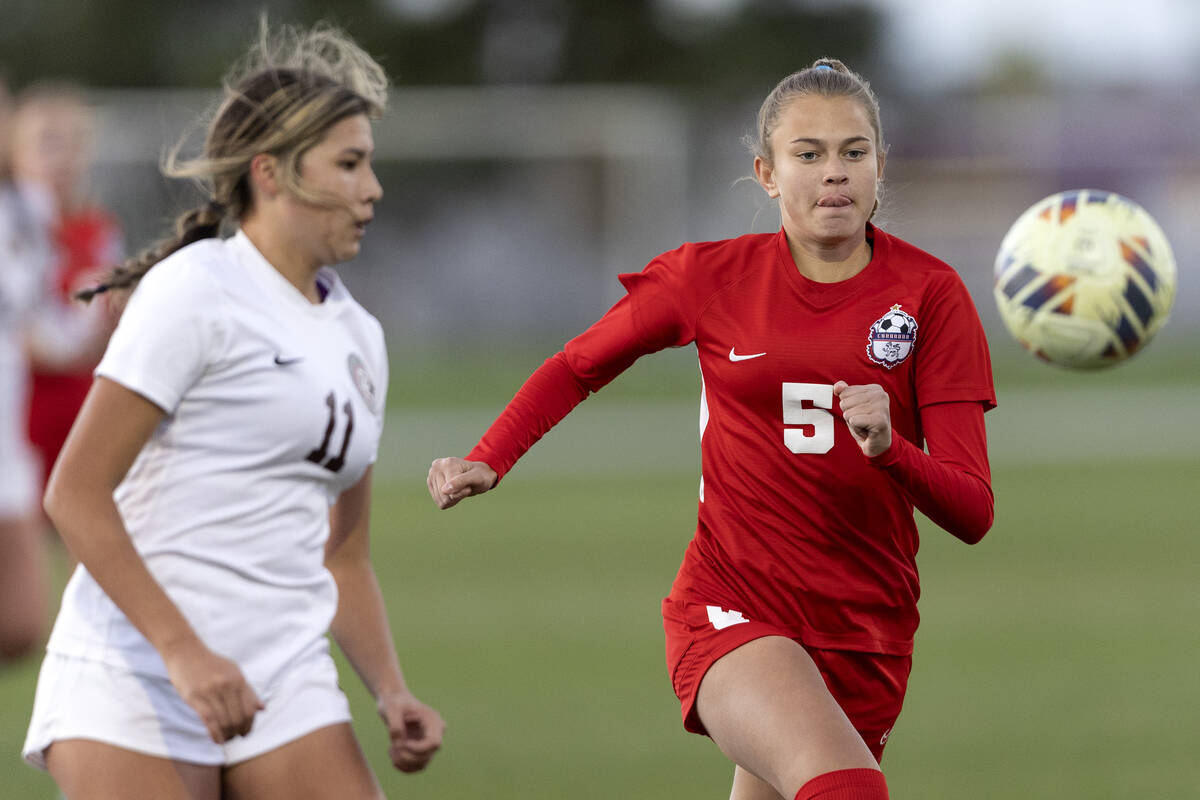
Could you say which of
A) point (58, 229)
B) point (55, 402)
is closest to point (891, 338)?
point (55, 402)

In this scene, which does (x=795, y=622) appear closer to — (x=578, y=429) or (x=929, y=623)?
(x=929, y=623)

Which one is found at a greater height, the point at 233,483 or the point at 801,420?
the point at 801,420

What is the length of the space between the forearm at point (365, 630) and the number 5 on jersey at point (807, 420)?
107cm

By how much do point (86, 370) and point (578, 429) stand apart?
15327mm

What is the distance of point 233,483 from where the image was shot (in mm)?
3766

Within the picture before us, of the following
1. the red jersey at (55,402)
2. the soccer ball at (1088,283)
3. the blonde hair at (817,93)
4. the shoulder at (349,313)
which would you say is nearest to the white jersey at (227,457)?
the shoulder at (349,313)

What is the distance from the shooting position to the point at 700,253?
3990mm

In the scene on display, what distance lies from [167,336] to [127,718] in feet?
2.63

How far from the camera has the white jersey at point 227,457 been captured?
3643mm

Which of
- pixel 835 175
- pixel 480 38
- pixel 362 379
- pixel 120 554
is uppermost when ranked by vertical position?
pixel 480 38

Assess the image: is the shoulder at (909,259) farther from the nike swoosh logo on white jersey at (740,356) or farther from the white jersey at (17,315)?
the white jersey at (17,315)

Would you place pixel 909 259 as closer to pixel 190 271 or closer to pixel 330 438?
pixel 330 438

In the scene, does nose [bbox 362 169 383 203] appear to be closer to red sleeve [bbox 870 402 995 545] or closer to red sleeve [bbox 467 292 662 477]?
red sleeve [bbox 467 292 662 477]

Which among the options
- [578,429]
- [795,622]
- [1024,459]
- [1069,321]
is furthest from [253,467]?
[578,429]
